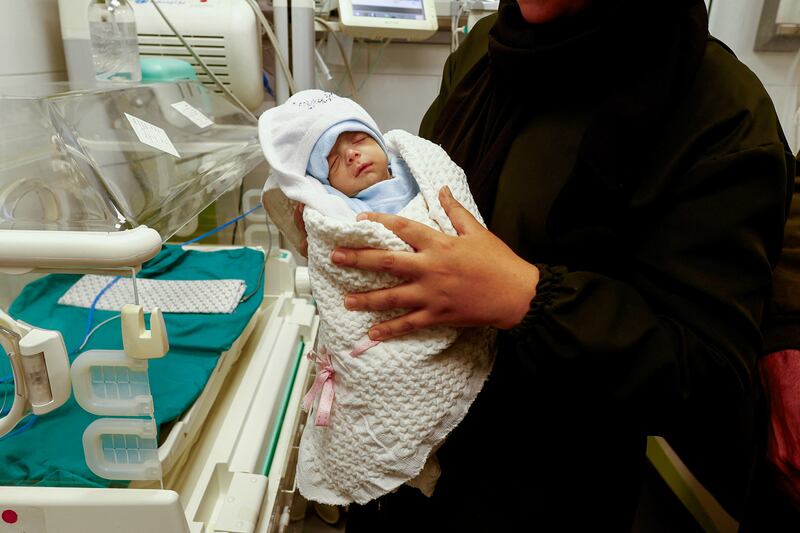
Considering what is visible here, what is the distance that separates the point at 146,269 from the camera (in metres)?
1.19

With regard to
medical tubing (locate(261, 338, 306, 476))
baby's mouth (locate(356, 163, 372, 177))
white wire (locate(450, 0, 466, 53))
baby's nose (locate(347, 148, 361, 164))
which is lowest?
medical tubing (locate(261, 338, 306, 476))

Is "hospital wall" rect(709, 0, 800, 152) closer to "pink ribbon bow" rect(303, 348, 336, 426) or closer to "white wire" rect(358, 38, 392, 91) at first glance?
"white wire" rect(358, 38, 392, 91)

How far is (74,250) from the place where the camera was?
53 cm

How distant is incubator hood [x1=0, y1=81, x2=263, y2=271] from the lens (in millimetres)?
546

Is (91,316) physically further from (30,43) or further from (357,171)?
(30,43)

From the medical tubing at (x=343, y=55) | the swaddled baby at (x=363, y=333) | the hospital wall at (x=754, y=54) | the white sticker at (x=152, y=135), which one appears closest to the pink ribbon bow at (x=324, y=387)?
the swaddled baby at (x=363, y=333)

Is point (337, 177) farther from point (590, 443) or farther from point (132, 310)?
point (590, 443)

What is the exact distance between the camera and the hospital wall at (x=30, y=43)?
115 cm

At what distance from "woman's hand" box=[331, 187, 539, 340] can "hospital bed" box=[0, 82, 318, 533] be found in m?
0.28

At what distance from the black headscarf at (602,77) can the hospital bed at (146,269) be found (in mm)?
522

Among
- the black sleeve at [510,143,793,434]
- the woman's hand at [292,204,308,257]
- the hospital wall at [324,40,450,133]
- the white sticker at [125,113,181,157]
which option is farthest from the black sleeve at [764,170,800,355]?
the white sticker at [125,113,181,157]

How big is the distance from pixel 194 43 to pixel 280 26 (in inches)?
9.0

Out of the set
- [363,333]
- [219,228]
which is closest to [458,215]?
[363,333]

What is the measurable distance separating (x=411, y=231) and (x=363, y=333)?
0.54 feet
